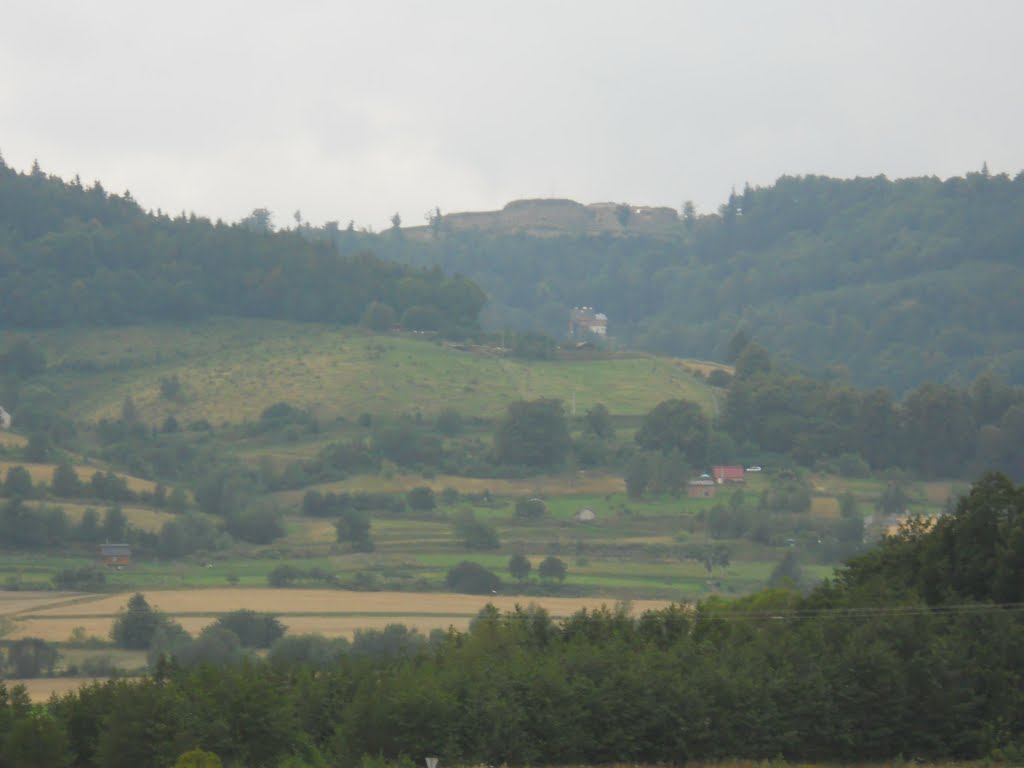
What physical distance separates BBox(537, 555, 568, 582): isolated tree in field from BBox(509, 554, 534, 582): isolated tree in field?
0.79m

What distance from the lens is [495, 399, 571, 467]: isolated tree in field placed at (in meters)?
118

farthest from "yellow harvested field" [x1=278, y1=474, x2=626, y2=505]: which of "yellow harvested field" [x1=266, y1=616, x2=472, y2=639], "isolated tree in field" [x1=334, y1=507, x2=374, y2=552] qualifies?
"yellow harvested field" [x1=266, y1=616, x2=472, y2=639]

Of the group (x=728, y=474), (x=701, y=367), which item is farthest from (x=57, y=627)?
(x=701, y=367)

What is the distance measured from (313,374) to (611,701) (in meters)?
99.6

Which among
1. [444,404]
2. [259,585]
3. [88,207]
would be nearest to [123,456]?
[444,404]

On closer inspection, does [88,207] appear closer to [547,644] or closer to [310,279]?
[310,279]

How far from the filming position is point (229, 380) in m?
130

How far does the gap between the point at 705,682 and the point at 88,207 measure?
13739 cm

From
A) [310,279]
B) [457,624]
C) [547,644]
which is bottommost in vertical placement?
[457,624]

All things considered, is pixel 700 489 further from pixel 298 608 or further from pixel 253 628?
pixel 253 628

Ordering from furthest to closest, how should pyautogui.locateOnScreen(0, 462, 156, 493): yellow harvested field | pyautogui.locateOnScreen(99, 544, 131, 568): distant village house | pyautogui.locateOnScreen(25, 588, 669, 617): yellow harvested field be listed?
pyautogui.locateOnScreen(0, 462, 156, 493): yellow harvested field < pyautogui.locateOnScreen(99, 544, 131, 568): distant village house < pyautogui.locateOnScreen(25, 588, 669, 617): yellow harvested field

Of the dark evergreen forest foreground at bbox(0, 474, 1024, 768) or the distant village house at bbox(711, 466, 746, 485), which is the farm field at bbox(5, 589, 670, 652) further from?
the distant village house at bbox(711, 466, 746, 485)

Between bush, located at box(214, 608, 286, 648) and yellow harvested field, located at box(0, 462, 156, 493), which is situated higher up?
yellow harvested field, located at box(0, 462, 156, 493)

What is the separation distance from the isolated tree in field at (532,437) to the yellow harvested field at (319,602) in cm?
3157
